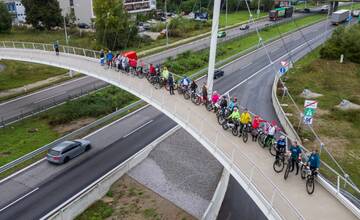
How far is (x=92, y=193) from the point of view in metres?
24.3

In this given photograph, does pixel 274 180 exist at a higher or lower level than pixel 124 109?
higher

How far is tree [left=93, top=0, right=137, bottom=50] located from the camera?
64812mm

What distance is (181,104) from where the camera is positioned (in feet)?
84.4

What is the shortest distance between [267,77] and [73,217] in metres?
41.1

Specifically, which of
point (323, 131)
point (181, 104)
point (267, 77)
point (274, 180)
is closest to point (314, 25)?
point (267, 77)

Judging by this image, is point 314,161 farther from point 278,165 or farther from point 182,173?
point 182,173

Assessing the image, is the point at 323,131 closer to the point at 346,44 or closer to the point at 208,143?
the point at 208,143

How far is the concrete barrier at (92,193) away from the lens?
73.2 ft

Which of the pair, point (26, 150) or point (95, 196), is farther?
point (26, 150)

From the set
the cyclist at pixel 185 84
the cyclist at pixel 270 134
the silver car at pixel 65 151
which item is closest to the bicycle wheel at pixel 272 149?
the cyclist at pixel 270 134

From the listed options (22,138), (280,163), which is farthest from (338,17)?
(280,163)

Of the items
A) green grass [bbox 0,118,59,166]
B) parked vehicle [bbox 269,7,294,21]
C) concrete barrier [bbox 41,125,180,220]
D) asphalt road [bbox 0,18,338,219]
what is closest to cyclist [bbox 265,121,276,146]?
asphalt road [bbox 0,18,338,219]

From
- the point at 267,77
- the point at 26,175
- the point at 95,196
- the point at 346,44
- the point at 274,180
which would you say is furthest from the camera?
the point at 346,44

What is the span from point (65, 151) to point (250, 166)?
17.1 meters
